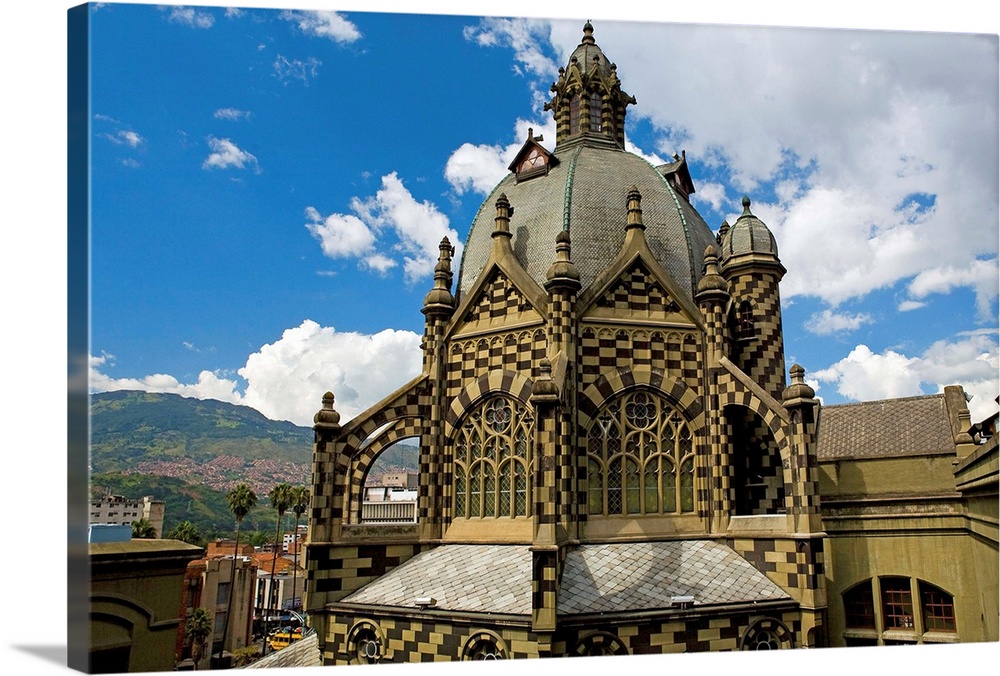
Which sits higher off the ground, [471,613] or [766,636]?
[471,613]

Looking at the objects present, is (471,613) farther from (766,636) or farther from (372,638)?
(766,636)

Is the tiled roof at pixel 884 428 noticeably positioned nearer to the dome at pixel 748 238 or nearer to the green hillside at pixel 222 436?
the dome at pixel 748 238

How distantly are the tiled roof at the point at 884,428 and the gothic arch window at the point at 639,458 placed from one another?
252 inches

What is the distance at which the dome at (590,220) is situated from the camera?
19422 mm

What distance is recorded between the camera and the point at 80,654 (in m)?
11.1

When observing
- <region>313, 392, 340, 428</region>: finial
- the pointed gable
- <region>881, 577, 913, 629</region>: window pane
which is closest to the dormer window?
the pointed gable

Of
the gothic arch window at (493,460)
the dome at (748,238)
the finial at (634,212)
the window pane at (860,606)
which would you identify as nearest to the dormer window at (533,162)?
the finial at (634,212)

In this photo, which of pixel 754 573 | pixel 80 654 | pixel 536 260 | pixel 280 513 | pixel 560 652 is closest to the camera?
pixel 80 654

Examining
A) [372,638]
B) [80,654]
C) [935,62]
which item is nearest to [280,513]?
[372,638]

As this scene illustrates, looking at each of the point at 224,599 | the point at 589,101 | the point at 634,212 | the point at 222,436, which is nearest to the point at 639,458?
the point at 634,212

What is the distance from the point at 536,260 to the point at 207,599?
4743 cm

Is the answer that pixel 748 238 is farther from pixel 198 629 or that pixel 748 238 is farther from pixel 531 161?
pixel 198 629

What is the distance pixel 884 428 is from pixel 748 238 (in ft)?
24.9

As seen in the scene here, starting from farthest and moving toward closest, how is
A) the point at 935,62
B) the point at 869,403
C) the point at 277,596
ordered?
1. the point at 277,596
2. the point at 869,403
3. the point at 935,62
